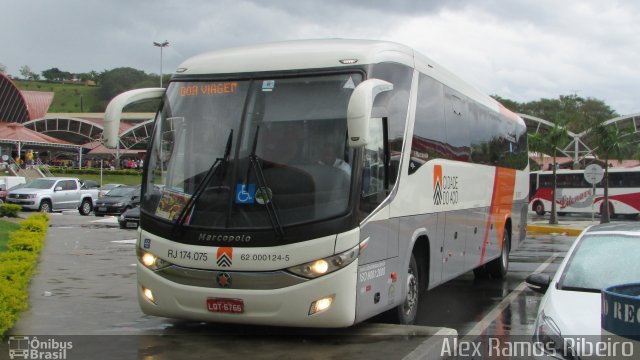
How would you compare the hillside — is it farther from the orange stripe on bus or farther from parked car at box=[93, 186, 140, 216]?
the orange stripe on bus

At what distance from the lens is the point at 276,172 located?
21.9 feet

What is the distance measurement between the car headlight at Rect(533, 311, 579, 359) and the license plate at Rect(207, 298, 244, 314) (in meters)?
2.76

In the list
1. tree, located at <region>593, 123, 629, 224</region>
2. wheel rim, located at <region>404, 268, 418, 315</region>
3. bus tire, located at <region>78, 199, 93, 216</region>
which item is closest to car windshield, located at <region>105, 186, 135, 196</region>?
bus tire, located at <region>78, 199, 93, 216</region>

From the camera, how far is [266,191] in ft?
21.6

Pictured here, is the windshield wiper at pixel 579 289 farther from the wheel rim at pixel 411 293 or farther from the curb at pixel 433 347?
the wheel rim at pixel 411 293

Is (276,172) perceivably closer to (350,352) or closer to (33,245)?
(350,352)

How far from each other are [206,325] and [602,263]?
4336 millimetres

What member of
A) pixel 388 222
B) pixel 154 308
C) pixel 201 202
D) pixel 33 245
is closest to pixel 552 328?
pixel 388 222

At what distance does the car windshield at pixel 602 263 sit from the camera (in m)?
5.93

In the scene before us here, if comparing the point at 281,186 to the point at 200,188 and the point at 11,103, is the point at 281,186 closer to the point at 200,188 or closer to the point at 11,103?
the point at 200,188

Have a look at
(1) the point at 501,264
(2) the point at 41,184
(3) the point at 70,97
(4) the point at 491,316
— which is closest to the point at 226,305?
(4) the point at 491,316

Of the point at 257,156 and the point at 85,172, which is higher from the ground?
the point at 257,156

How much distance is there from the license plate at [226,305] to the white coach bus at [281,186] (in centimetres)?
1

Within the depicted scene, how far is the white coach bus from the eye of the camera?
647 centimetres
